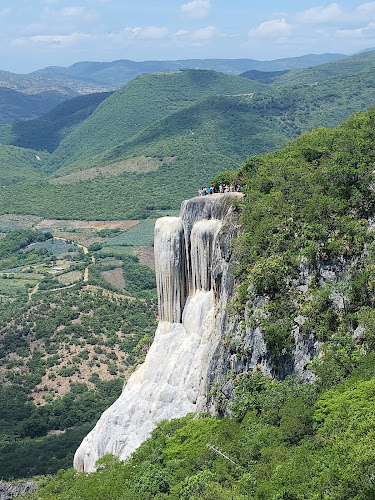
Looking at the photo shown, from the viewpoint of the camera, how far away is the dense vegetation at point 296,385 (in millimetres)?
19250

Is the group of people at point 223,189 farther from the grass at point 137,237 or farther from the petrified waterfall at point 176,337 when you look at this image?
the grass at point 137,237

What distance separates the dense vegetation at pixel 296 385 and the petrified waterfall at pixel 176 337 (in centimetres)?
195

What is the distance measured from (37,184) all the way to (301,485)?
168 metres

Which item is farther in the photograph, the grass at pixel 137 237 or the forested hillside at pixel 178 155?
the forested hillside at pixel 178 155

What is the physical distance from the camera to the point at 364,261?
24.3m

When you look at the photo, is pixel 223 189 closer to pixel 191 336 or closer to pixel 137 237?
pixel 191 336

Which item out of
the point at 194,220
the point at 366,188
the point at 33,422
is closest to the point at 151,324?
the point at 33,422

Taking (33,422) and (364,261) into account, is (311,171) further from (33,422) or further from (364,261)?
(33,422)

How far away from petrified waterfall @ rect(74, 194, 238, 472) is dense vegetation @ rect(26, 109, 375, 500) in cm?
195

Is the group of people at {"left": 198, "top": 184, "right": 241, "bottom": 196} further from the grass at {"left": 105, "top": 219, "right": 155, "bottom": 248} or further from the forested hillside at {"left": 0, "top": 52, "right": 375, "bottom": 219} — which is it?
the forested hillside at {"left": 0, "top": 52, "right": 375, "bottom": 219}

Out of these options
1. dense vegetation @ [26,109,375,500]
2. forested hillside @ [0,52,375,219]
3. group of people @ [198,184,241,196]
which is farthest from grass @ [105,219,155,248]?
dense vegetation @ [26,109,375,500]

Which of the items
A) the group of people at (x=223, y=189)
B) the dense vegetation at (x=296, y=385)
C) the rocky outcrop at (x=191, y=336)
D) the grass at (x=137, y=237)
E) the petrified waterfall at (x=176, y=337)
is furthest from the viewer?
the grass at (x=137, y=237)

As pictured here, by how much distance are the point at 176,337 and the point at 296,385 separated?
9.79m

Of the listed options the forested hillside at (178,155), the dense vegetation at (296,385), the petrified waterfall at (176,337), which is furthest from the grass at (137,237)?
the dense vegetation at (296,385)
